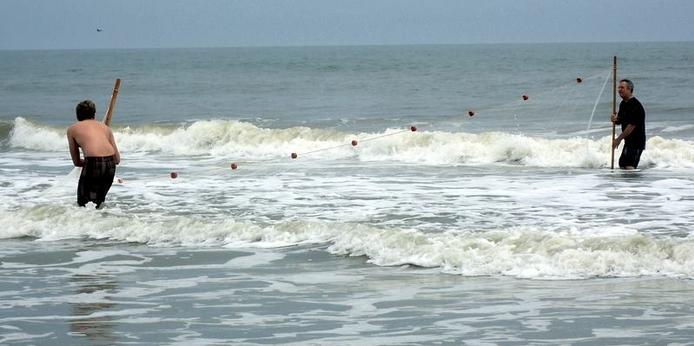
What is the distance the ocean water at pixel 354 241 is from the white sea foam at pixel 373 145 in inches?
2.1

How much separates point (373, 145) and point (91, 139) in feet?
31.8

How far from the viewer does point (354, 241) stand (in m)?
11.0

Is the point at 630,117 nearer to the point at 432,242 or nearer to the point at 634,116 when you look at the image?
the point at 634,116

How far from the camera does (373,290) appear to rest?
9047mm

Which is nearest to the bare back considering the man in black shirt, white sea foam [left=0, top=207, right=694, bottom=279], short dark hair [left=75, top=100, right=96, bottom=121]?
short dark hair [left=75, top=100, right=96, bottom=121]

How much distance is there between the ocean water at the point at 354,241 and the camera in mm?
7938

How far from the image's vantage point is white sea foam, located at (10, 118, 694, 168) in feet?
61.2

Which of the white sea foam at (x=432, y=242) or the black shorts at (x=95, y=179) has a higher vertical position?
the black shorts at (x=95, y=179)

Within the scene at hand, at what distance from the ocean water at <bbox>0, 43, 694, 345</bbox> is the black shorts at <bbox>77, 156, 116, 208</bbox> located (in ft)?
1.01

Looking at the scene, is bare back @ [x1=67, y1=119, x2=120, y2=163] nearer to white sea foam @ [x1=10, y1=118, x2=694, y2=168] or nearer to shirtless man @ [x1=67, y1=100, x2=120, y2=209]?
shirtless man @ [x1=67, y1=100, x2=120, y2=209]

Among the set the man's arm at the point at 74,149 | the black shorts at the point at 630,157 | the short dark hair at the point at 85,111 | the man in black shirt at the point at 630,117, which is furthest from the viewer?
the black shorts at the point at 630,157

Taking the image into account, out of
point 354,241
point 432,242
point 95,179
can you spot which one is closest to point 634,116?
point 432,242

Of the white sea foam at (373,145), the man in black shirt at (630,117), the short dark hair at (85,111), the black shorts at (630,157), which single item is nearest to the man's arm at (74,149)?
the short dark hair at (85,111)

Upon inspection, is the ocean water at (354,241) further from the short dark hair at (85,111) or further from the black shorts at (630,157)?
the short dark hair at (85,111)
